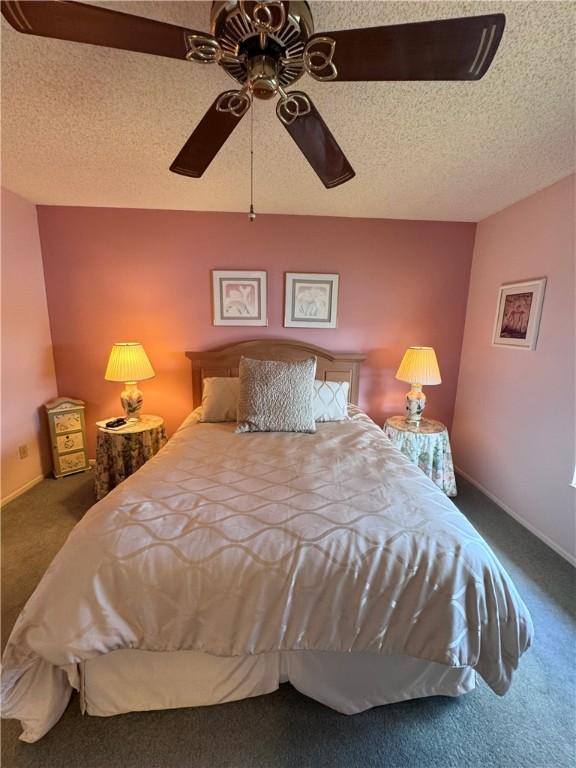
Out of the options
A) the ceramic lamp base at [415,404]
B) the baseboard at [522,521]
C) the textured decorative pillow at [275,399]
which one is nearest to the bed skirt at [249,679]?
the textured decorative pillow at [275,399]

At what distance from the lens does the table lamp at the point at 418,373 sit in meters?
2.62

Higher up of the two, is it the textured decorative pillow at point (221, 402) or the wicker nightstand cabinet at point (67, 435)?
the textured decorative pillow at point (221, 402)

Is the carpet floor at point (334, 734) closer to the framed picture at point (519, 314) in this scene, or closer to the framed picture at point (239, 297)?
the framed picture at point (519, 314)

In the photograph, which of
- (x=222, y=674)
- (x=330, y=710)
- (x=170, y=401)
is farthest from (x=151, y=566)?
(x=170, y=401)

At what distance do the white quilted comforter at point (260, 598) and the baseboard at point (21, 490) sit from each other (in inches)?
74.7

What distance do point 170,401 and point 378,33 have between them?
288 centimetres

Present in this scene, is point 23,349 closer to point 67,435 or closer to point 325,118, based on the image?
point 67,435

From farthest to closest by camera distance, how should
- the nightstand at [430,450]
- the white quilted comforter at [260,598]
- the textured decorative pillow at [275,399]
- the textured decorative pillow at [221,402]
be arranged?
the nightstand at [430,450] → the textured decorative pillow at [221,402] → the textured decorative pillow at [275,399] → the white quilted comforter at [260,598]

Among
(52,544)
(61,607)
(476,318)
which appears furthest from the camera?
(476,318)

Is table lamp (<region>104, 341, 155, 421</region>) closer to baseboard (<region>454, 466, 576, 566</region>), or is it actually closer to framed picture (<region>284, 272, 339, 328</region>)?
framed picture (<region>284, 272, 339, 328</region>)

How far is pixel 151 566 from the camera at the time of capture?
104 centimetres

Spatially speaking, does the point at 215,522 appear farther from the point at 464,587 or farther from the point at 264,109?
the point at 264,109

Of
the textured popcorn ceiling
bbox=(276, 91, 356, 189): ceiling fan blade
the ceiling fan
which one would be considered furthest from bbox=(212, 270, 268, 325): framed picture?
the ceiling fan

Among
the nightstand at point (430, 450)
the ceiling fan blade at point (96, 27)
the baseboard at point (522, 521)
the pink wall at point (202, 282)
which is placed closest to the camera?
the ceiling fan blade at point (96, 27)
